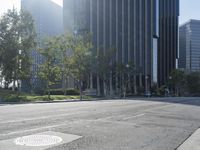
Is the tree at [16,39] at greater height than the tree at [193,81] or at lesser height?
greater

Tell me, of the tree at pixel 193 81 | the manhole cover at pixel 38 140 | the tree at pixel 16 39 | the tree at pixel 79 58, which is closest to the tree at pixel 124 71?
the tree at pixel 79 58

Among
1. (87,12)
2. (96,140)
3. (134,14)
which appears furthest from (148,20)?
(96,140)

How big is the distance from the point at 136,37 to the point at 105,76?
54181 millimetres

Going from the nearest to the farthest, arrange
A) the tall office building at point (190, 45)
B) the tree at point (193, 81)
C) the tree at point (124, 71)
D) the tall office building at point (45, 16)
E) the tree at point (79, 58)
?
the tree at point (79, 58), the tree at point (124, 71), the tall office building at point (45, 16), the tree at point (193, 81), the tall office building at point (190, 45)

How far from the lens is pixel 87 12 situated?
125 metres

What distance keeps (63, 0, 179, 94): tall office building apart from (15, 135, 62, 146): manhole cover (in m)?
103

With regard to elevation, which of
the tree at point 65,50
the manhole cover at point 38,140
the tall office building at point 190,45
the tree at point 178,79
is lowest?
the manhole cover at point 38,140

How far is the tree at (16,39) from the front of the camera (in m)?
49.3

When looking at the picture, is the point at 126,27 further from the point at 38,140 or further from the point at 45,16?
the point at 38,140

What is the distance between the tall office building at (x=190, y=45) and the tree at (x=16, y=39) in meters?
133

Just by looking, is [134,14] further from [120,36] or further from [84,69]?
[84,69]

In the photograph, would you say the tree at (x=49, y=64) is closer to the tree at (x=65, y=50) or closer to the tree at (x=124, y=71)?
the tree at (x=65, y=50)

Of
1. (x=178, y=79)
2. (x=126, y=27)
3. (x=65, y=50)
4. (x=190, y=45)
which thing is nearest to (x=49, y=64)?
(x=65, y=50)

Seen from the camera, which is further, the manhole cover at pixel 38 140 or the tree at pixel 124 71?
the tree at pixel 124 71
